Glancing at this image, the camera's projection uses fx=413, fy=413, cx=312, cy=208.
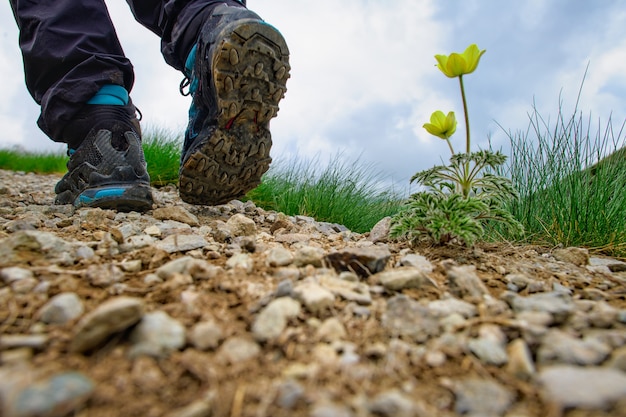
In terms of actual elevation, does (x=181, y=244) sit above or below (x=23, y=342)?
above

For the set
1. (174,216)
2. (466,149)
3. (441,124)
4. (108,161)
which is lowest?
(174,216)

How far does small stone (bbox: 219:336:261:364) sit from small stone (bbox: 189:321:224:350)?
2cm

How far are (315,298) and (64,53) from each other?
1.85 m

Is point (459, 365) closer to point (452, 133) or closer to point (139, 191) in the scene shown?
point (452, 133)

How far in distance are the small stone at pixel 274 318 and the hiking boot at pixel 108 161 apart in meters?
1.48

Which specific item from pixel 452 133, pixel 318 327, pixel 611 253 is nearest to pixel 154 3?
pixel 452 133

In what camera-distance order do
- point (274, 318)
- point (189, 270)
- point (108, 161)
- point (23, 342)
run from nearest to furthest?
point (23, 342) → point (274, 318) → point (189, 270) → point (108, 161)

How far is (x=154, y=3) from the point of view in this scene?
2.18 meters

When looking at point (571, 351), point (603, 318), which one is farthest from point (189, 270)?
point (603, 318)

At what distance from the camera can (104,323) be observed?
69cm

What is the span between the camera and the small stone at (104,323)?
0.67 metres

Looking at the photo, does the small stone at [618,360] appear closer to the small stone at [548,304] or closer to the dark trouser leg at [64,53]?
the small stone at [548,304]

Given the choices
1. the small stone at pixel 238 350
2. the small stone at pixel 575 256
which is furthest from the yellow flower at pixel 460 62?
the small stone at pixel 238 350

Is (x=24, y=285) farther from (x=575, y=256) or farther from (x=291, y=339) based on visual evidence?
(x=575, y=256)
